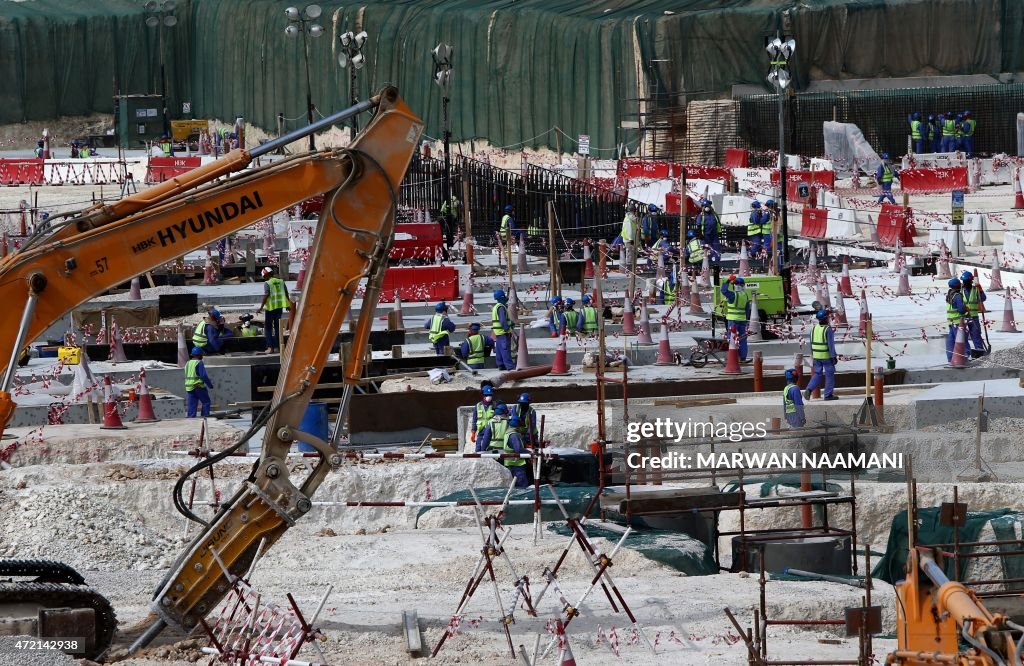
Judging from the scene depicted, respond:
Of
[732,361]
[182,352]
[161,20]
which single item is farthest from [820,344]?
[161,20]

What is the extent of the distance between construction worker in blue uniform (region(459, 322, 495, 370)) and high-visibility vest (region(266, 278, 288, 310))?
10.1 feet

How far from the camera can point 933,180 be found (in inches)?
1756

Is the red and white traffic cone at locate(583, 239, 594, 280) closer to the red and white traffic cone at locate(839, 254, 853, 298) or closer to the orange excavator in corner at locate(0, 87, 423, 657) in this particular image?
the red and white traffic cone at locate(839, 254, 853, 298)

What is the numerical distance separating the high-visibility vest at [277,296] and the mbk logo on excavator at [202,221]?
14700mm

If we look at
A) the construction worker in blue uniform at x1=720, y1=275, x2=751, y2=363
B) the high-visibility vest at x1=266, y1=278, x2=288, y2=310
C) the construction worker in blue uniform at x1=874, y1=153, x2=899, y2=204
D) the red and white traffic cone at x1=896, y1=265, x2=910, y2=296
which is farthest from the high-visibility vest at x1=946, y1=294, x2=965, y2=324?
the construction worker in blue uniform at x1=874, y1=153, x2=899, y2=204

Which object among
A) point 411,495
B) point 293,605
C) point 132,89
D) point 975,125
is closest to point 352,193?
point 293,605

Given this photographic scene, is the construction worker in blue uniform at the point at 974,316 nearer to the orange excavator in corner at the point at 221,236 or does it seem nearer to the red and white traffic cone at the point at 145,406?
the red and white traffic cone at the point at 145,406

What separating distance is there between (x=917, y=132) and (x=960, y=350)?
2483cm

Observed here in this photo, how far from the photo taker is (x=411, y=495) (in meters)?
20.4

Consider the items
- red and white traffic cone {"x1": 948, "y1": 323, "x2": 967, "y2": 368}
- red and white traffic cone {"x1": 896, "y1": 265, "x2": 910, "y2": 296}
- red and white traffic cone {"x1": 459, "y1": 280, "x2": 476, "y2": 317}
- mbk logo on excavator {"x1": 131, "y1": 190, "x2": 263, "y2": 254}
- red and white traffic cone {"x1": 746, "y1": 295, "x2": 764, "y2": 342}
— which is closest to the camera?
mbk logo on excavator {"x1": 131, "y1": 190, "x2": 263, "y2": 254}

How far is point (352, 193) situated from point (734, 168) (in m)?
33.5

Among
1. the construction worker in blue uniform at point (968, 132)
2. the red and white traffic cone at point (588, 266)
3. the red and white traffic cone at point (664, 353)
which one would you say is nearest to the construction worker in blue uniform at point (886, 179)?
the construction worker in blue uniform at point (968, 132)

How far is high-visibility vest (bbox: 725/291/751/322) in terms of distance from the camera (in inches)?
1059

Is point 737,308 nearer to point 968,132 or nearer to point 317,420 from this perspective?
point 317,420
